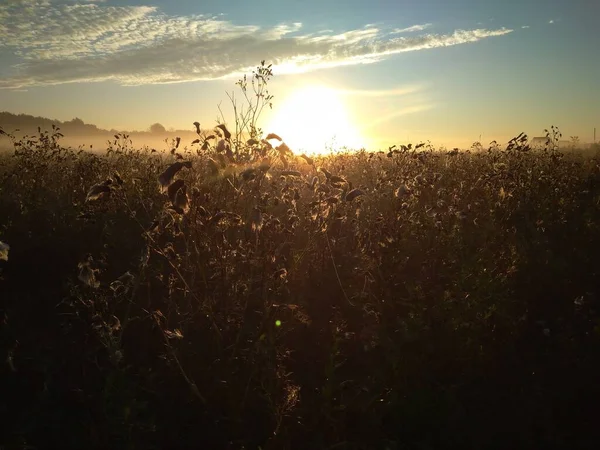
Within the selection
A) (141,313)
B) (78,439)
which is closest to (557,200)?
(141,313)

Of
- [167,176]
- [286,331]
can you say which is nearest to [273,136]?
[167,176]

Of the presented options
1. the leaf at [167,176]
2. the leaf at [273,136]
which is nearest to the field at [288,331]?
the leaf at [167,176]

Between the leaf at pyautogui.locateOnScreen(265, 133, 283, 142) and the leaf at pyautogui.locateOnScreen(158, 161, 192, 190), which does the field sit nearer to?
the leaf at pyautogui.locateOnScreen(158, 161, 192, 190)

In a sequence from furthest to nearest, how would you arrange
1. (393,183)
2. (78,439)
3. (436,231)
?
(393,183) → (436,231) → (78,439)

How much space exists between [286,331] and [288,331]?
215 mm

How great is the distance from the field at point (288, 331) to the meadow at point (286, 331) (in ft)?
0.06

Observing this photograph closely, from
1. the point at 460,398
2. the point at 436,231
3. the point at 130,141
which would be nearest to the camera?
the point at 460,398

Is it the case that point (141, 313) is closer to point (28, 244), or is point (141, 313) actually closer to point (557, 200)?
point (28, 244)

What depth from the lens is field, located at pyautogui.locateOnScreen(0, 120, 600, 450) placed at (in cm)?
289

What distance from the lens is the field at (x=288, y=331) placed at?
289 centimetres

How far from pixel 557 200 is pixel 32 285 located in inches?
348

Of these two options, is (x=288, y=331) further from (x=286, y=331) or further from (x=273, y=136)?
(x=273, y=136)

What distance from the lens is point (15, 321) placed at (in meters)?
3.96

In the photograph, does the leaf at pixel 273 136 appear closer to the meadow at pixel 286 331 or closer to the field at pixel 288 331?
the meadow at pixel 286 331
